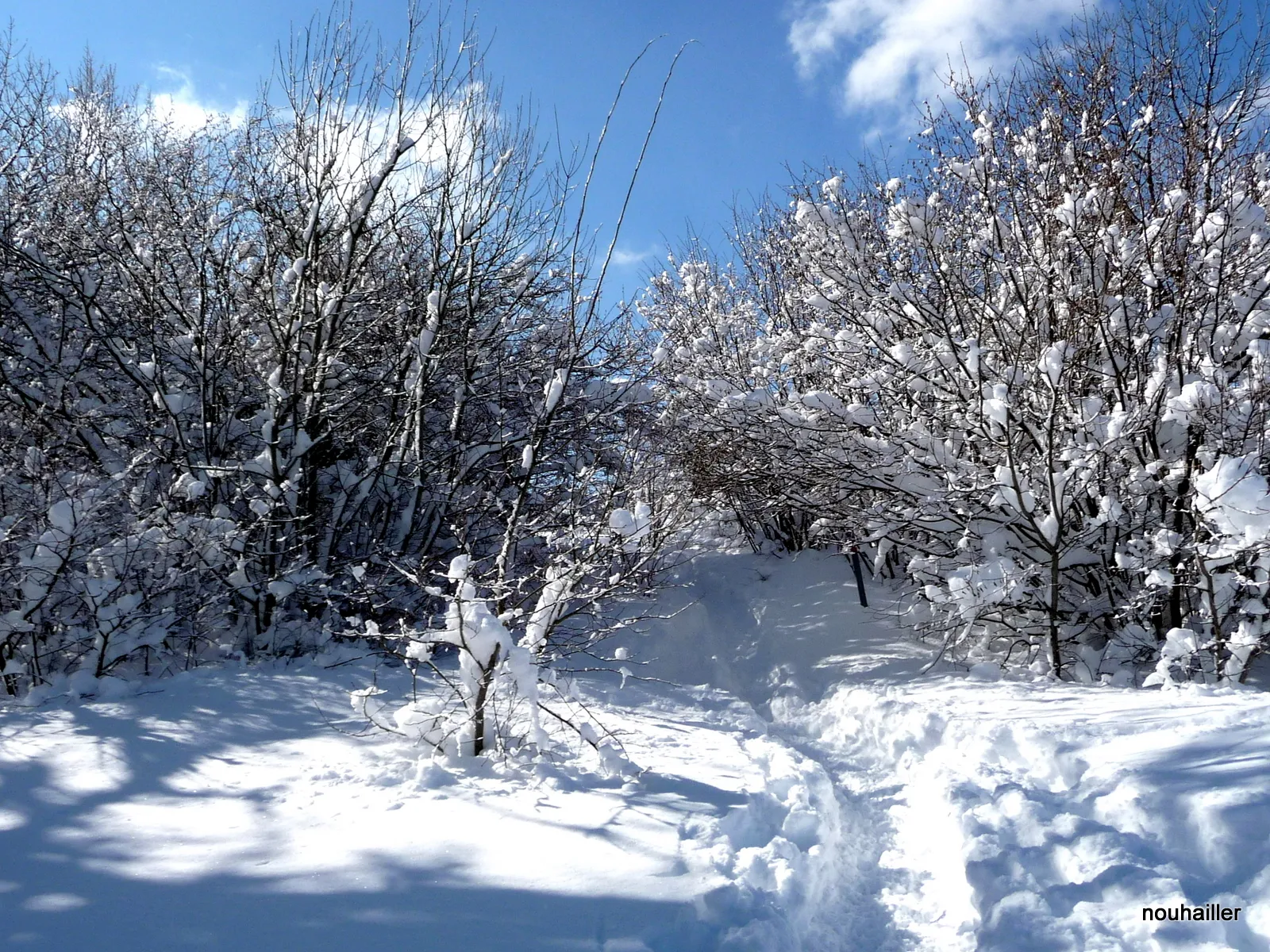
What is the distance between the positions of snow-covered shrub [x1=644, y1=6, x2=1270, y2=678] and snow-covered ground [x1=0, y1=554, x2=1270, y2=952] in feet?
4.69

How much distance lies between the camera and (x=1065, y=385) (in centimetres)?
592

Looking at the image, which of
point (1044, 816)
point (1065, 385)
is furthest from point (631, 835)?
point (1065, 385)

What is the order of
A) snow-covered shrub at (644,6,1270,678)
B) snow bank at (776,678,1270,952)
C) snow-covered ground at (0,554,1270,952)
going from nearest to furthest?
snow-covered ground at (0,554,1270,952)
snow bank at (776,678,1270,952)
snow-covered shrub at (644,6,1270,678)

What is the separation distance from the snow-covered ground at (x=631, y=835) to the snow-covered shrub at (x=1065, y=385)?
4.69ft

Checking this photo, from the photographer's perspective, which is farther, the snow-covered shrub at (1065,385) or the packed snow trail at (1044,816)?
the snow-covered shrub at (1065,385)

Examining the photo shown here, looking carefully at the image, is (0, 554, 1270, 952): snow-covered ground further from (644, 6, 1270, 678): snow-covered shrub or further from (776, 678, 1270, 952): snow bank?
(644, 6, 1270, 678): snow-covered shrub

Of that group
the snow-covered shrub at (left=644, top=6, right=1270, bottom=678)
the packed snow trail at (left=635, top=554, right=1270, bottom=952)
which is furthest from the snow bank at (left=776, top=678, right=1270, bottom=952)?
the snow-covered shrub at (left=644, top=6, right=1270, bottom=678)

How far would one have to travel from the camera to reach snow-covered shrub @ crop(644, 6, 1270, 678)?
5332 millimetres

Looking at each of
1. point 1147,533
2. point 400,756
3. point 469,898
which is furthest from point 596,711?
point 1147,533

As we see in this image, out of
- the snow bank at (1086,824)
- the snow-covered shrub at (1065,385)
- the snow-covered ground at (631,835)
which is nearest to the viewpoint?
the snow-covered ground at (631,835)

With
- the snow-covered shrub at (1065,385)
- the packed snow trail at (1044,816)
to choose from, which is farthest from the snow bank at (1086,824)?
the snow-covered shrub at (1065,385)

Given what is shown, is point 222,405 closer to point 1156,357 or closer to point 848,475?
point 848,475

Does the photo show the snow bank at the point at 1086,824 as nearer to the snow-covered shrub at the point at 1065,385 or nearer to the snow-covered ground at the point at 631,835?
the snow-covered ground at the point at 631,835

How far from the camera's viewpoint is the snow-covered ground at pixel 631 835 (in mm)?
2250
